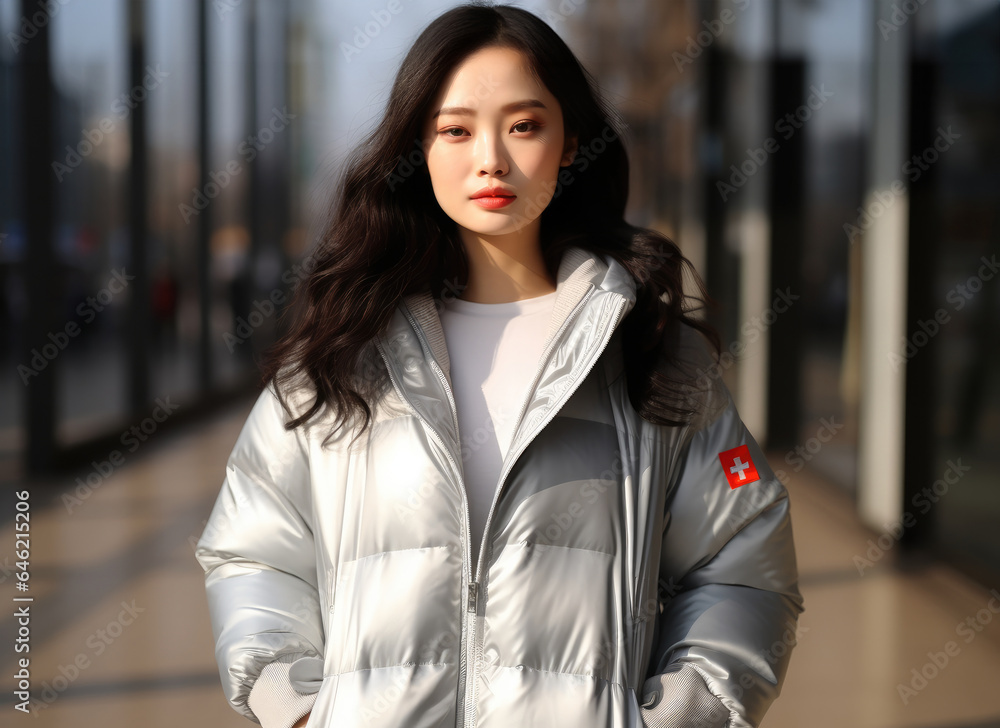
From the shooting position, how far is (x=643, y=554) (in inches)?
49.6

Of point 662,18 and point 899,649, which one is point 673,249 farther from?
point 662,18

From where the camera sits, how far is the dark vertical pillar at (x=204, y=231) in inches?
362

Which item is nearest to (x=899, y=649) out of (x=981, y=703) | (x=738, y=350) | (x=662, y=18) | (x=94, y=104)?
(x=981, y=703)

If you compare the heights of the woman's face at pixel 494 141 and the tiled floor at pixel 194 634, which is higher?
the woman's face at pixel 494 141

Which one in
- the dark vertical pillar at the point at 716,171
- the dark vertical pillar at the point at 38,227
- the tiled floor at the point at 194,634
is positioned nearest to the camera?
the tiled floor at the point at 194,634

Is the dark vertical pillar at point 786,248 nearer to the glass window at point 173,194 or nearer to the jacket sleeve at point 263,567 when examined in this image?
the glass window at point 173,194

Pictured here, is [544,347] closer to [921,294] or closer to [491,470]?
[491,470]

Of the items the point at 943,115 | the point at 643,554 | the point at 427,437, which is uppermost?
the point at 943,115

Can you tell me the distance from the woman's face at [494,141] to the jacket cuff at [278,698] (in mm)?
678

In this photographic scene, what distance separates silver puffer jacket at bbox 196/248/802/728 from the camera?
121 cm

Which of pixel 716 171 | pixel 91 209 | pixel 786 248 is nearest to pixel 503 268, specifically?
pixel 786 248

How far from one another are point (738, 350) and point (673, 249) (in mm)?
6549

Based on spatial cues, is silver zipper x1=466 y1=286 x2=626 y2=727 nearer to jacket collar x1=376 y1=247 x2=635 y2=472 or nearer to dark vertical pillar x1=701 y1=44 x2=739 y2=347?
jacket collar x1=376 y1=247 x2=635 y2=472

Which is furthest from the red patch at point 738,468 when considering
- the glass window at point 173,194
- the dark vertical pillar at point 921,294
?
the glass window at point 173,194
